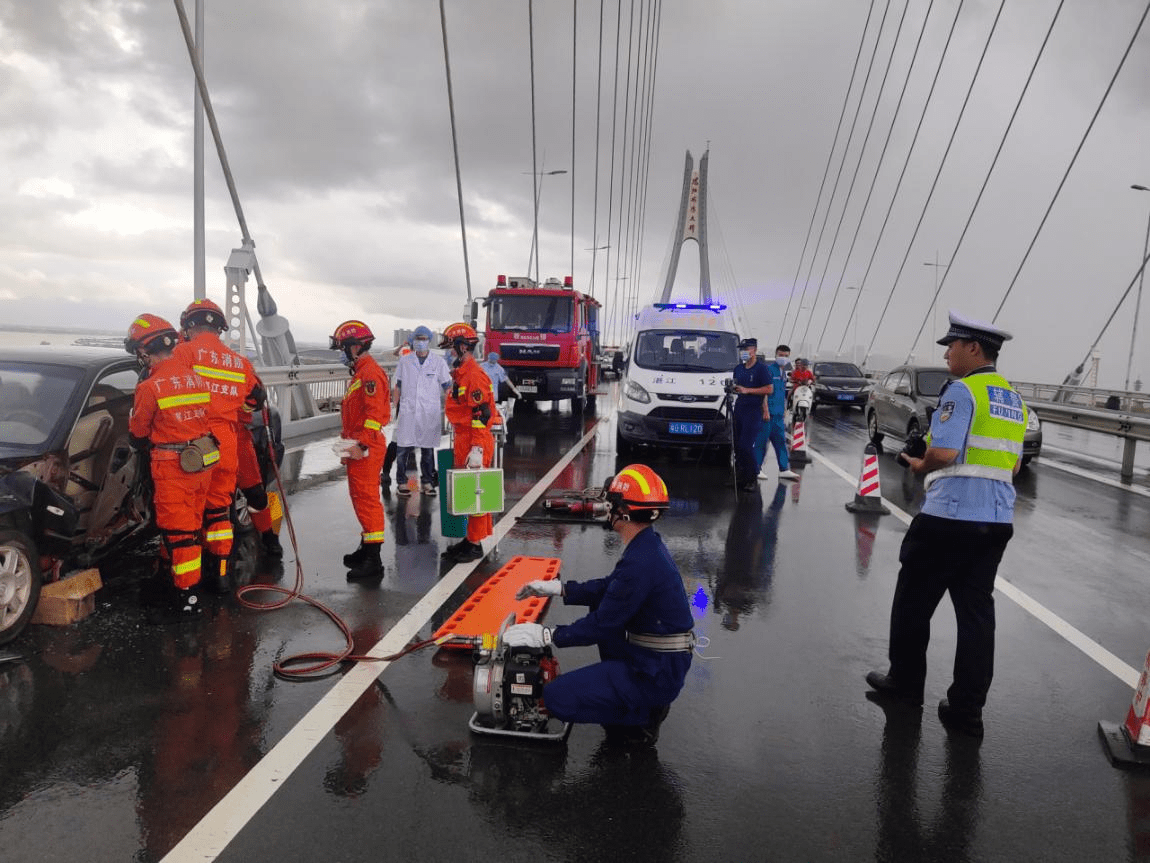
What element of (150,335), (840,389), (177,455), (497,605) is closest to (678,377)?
(497,605)

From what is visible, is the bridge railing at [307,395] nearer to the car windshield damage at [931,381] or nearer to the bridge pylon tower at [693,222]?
the car windshield damage at [931,381]

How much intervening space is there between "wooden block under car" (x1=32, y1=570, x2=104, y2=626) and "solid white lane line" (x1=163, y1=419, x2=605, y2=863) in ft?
6.03

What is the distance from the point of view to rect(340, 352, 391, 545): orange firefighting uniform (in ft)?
19.3

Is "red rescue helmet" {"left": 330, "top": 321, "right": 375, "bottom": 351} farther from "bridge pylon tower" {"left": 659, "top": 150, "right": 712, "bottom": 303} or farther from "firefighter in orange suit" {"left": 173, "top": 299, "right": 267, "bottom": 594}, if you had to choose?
"bridge pylon tower" {"left": 659, "top": 150, "right": 712, "bottom": 303}

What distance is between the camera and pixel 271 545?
6262 mm

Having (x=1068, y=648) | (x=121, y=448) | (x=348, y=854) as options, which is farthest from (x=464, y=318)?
(x=348, y=854)

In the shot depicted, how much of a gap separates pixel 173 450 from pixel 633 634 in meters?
3.11

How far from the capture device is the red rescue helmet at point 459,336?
7391mm

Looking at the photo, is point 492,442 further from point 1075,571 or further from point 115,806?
point 1075,571

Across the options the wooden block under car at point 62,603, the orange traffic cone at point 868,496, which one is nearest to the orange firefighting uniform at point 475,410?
the wooden block under car at point 62,603

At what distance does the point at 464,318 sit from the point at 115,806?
617 inches

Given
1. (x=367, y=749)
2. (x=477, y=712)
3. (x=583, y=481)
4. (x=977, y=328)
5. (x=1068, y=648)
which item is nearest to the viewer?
(x=367, y=749)

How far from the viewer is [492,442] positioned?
6.70m

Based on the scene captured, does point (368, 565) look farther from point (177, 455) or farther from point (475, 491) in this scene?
point (177, 455)
